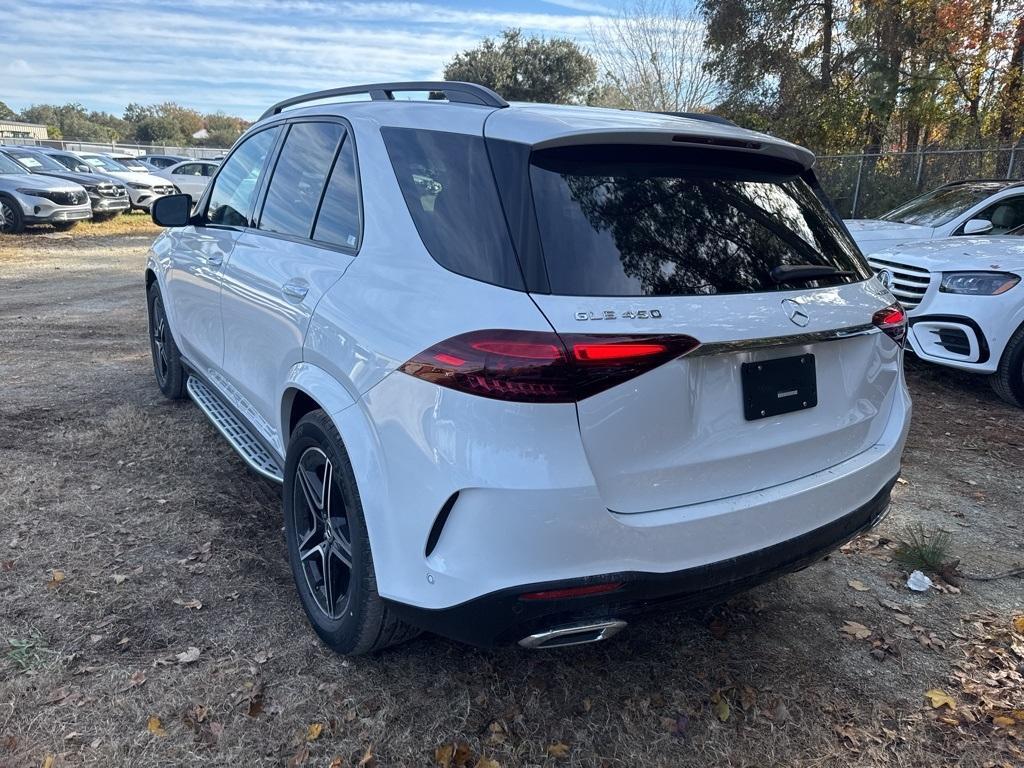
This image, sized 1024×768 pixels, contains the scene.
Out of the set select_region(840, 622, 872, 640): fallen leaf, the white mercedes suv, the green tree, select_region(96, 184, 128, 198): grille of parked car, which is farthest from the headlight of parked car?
the green tree

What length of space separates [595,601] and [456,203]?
3.81ft

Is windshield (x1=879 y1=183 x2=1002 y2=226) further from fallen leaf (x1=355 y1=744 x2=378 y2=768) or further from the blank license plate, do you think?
fallen leaf (x1=355 y1=744 x2=378 y2=768)

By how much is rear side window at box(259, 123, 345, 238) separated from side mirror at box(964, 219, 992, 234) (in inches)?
253

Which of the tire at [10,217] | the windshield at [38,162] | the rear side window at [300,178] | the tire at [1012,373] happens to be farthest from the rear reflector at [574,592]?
the windshield at [38,162]

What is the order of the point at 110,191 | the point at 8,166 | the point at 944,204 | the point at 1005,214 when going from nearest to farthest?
1. the point at 1005,214
2. the point at 944,204
3. the point at 8,166
4. the point at 110,191

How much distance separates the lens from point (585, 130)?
6.88 feet

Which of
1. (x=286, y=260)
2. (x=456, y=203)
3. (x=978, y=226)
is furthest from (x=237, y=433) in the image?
(x=978, y=226)

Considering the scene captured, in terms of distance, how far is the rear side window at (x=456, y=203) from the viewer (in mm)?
2004

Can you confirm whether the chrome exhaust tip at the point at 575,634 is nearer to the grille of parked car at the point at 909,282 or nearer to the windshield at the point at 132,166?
the grille of parked car at the point at 909,282

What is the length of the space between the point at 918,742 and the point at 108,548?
3188mm

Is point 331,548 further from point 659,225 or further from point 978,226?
point 978,226

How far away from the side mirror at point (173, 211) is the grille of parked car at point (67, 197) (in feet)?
44.4

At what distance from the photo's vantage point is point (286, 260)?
2896 mm

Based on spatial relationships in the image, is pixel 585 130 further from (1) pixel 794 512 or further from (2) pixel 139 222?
(2) pixel 139 222
